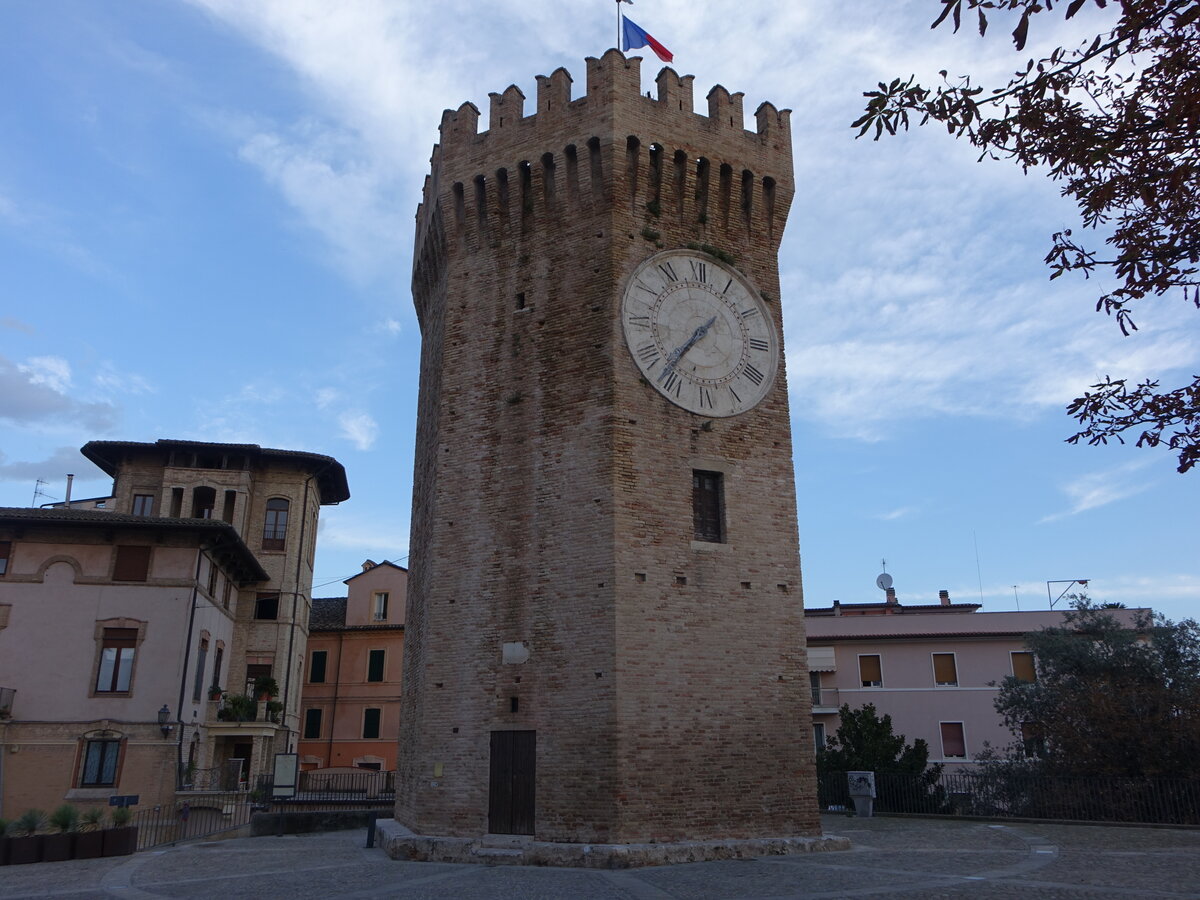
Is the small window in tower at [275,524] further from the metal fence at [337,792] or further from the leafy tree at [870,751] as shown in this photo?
the leafy tree at [870,751]

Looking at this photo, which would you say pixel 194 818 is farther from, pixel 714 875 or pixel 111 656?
pixel 714 875

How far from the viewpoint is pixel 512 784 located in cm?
1493

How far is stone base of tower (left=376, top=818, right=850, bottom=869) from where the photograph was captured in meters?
13.6

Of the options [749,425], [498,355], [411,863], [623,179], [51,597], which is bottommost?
[411,863]

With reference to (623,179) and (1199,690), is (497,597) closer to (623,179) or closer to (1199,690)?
(623,179)

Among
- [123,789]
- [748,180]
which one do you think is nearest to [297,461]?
[123,789]

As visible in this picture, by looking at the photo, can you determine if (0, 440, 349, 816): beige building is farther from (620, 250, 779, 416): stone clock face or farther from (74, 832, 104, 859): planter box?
(620, 250, 779, 416): stone clock face

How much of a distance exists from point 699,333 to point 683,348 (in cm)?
53

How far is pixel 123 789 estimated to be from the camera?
24.6 meters


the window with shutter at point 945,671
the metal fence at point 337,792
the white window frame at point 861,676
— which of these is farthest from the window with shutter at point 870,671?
the metal fence at point 337,792

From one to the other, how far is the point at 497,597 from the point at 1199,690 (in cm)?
1749

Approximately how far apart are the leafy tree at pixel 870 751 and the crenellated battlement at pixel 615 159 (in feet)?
42.9

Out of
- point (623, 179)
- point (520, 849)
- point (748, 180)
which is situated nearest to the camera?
point (520, 849)

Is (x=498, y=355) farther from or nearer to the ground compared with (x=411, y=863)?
farther from the ground
